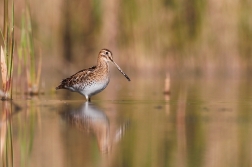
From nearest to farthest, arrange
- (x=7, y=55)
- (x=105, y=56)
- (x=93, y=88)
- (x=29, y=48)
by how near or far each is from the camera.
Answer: (x=7, y=55) < (x=93, y=88) < (x=29, y=48) < (x=105, y=56)

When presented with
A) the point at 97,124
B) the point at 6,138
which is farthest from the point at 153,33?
the point at 6,138

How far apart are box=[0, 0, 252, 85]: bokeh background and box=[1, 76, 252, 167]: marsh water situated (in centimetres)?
461

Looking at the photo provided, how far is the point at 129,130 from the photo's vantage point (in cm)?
797

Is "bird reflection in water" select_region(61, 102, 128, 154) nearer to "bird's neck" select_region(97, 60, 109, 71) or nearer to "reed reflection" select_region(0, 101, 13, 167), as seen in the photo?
"reed reflection" select_region(0, 101, 13, 167)

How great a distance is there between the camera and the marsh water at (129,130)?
20.6 feet

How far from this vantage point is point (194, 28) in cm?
1758

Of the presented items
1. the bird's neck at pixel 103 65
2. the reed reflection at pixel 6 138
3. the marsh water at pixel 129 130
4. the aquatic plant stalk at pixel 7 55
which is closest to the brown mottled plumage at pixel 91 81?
the bird's neck at pixel 103 65

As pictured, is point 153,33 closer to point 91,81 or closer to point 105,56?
point 105,56

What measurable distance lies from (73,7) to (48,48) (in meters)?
1.25

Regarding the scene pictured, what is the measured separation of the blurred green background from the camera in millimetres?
17344

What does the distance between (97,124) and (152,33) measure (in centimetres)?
934

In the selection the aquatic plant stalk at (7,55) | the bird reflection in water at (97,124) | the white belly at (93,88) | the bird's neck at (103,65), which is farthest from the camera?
the bird's neck at (103,65)

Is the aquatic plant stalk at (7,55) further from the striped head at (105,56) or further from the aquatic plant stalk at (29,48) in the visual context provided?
the striped head at (105,56)

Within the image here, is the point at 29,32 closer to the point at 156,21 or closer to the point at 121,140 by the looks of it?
the point at 121,140
